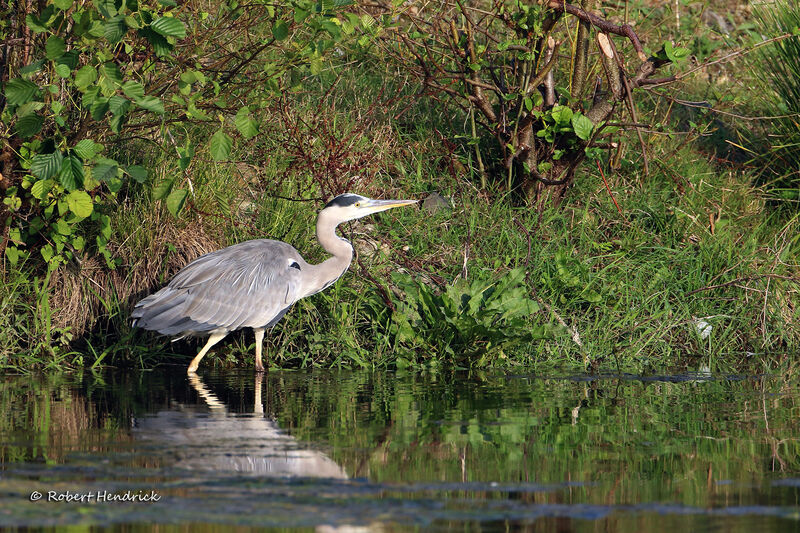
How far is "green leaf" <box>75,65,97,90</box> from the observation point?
5.80 metres

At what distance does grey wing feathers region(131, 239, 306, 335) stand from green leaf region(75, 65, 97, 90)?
6.21 ft

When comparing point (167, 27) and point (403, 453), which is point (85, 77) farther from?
point (403, 453)

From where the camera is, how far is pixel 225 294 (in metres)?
7.43

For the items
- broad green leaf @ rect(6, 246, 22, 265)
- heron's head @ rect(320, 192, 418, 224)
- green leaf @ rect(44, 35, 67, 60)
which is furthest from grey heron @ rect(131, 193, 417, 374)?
green leaf @ rect(44, 35, 67, 60)

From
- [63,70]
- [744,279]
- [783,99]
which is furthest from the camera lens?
[783,99]

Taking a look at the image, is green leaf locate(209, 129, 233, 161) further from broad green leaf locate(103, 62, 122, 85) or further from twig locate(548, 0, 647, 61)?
twig locate(548, 0, 647, 61)

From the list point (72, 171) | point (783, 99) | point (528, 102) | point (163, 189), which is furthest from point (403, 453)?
point (783, 99)

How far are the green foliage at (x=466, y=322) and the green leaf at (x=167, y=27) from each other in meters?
2.72

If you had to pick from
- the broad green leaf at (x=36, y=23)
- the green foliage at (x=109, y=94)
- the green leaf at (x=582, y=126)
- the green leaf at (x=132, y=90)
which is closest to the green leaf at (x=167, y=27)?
the green foliage at (x=109, y=94)

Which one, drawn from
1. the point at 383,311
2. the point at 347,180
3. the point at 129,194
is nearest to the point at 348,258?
the point at 383,311

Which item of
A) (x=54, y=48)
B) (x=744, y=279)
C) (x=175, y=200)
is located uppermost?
(x=54, y=48)

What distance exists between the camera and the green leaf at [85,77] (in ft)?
19.0

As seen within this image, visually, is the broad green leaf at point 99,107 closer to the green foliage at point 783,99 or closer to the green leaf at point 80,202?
the green leaf at point 80,202

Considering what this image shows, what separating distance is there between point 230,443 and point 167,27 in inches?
89.3
